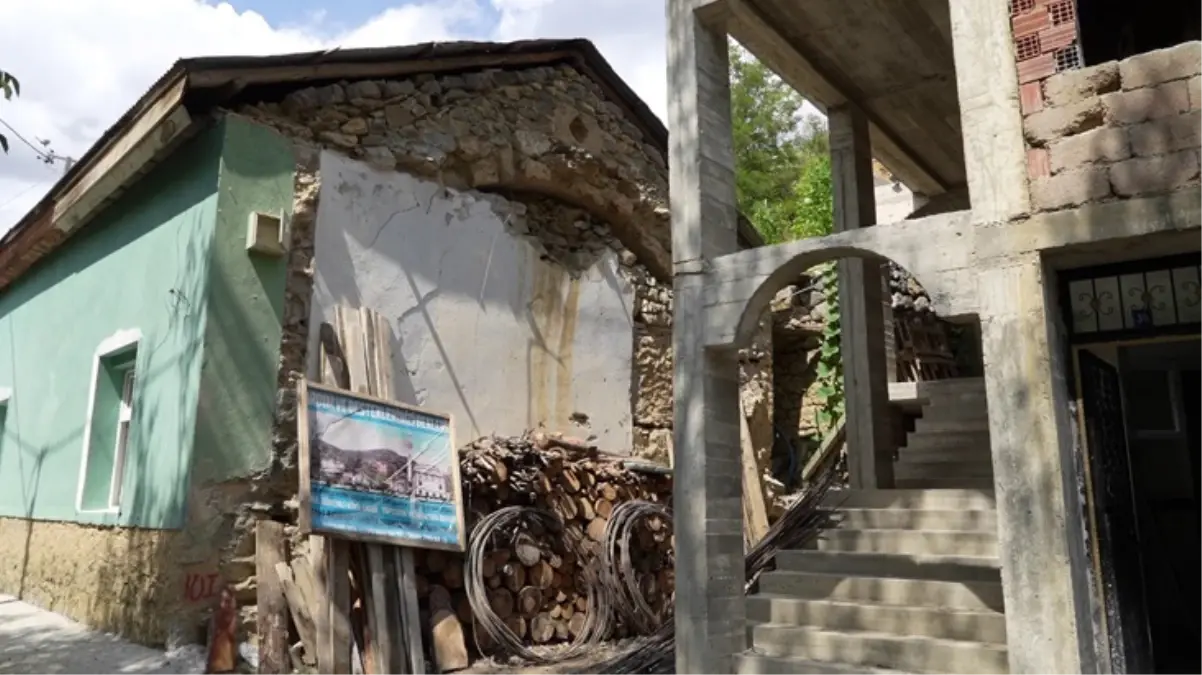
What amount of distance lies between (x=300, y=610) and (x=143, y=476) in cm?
179

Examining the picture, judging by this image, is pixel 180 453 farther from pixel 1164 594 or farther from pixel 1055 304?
pixel 1164 594

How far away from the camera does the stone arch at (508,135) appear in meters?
7.59

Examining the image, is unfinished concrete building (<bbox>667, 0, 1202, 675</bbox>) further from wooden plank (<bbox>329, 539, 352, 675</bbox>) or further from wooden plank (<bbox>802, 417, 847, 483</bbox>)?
wooden plank (<bbox>802, 417, 847, 483</bbox>)

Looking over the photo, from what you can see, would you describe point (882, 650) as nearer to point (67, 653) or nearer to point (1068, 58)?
point (1068, 58)

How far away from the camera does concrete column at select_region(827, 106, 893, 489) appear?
7.66 m

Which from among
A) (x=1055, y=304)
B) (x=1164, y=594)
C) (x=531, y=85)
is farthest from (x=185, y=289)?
(x=1164, y=594)

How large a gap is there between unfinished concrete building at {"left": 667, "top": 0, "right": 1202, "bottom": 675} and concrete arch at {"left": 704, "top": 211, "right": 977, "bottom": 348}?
0.5 inches

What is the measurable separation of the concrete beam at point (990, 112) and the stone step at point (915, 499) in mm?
2804

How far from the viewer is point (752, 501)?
360 inches

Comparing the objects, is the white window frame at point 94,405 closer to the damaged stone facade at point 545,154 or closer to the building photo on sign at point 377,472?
the building photo on sign at point 377,472

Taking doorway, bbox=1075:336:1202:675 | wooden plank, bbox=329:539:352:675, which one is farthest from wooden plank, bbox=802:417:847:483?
wooden plank, bbox=329:539:352:675

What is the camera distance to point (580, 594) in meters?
7.75

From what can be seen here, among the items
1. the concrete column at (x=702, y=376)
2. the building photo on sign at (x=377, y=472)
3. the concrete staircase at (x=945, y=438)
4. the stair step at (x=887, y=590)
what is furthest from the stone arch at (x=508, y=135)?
the stair step at (x=887, y=590)

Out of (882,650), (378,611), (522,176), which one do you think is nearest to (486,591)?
(378,611)
